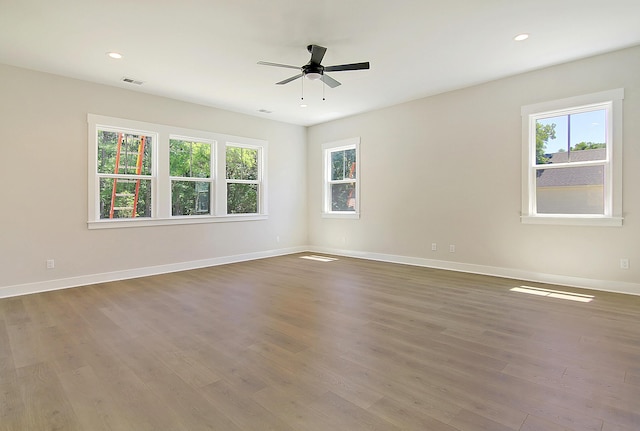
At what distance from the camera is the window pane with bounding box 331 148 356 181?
286 inches

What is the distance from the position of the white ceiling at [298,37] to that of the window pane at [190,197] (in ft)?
5.53

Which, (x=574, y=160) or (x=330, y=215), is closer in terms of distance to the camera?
(x=574, y=160)

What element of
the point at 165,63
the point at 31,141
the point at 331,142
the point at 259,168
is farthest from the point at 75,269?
the point at 331,142

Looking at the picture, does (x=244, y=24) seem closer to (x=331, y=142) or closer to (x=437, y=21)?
(x=437, y=21)

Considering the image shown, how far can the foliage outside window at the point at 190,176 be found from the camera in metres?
5.93

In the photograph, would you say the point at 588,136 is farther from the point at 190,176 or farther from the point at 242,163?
the point at 190,176

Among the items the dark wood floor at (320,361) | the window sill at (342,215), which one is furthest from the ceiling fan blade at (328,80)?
the window sill at (342,215)

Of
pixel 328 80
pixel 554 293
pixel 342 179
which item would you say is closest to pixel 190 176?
pixel 342 179

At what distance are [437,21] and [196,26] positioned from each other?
247 cm

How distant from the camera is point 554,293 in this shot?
13.7 feet

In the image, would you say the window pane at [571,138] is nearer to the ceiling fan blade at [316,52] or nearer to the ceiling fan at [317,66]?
the ceiling fan at [317,66]

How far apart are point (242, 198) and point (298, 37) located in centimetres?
385

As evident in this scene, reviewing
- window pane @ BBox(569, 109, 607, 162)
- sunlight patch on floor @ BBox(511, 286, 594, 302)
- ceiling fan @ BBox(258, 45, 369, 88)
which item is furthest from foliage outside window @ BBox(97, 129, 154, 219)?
window pane @ BBox(569, 109, 607, 162)

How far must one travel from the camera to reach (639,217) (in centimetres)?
404
